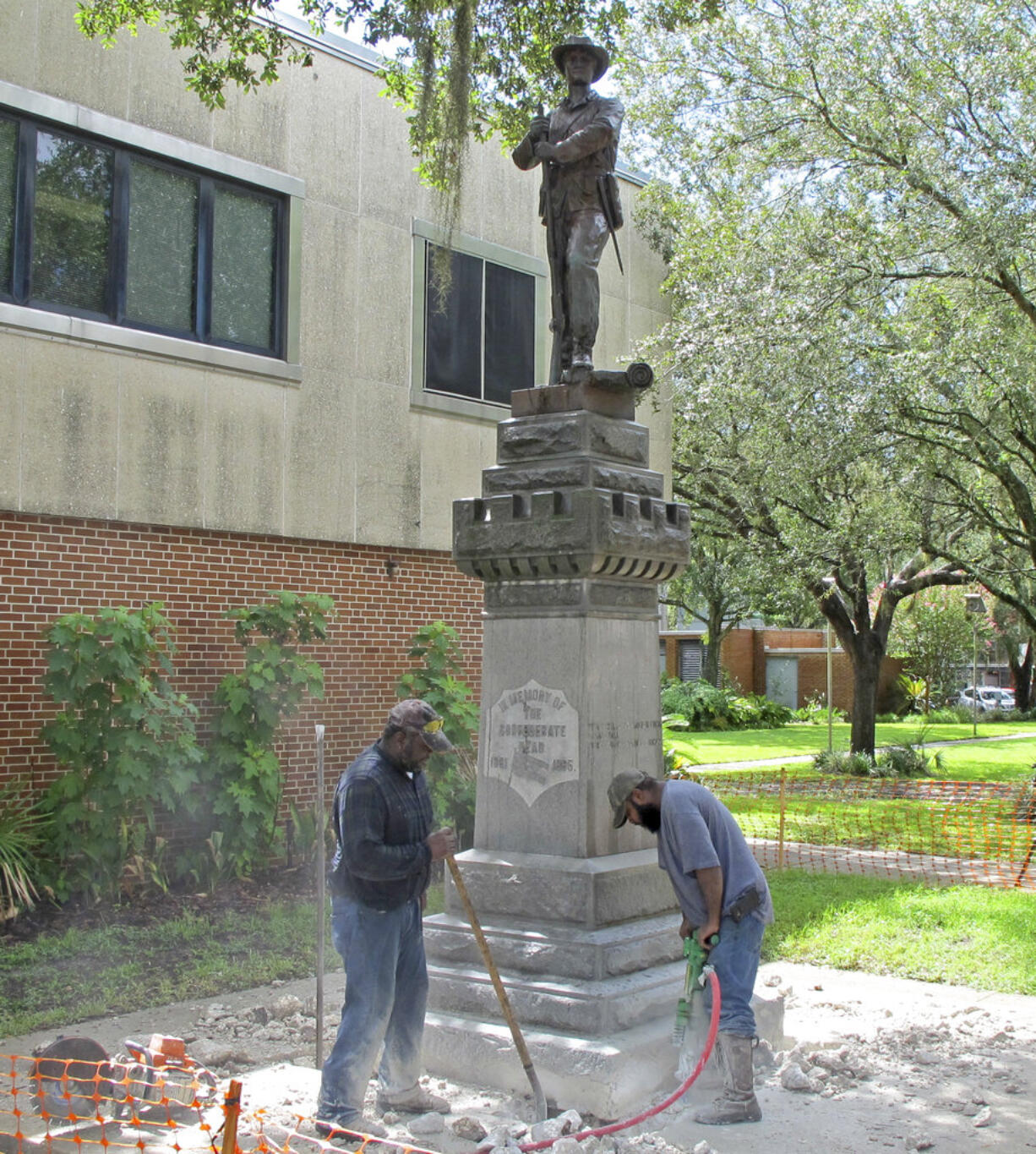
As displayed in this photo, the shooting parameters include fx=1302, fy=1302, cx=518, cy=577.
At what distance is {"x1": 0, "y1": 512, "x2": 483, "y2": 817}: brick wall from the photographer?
10375mm

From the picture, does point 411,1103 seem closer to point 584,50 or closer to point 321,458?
point 584,50

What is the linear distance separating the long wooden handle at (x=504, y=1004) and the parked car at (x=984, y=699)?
38.0 metres

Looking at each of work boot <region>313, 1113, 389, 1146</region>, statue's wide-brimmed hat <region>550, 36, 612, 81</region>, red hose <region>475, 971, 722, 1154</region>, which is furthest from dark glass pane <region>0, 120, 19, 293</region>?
red hose <region>475, 971, 722, 1154</region>

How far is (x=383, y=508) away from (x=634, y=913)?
291 inches

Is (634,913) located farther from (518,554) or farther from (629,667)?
(518,554)

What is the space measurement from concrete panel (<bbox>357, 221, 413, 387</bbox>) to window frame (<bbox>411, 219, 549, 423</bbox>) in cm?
12

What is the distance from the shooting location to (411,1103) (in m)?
5.77

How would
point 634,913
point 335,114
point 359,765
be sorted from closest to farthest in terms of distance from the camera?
point 359,765
point 634,913
point 335,114

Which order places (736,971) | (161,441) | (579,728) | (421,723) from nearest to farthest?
(421,723) < (736,971) < (579,728) < (161,441)

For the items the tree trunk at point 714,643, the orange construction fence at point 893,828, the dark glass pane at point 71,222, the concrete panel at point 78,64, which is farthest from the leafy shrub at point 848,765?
the tree trunk at point 714,643

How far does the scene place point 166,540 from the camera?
1145cm

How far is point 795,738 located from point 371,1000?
27.3 m

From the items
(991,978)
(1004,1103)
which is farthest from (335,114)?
(1004,1103)

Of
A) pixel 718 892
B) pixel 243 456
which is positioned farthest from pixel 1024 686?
pixel 718 892
